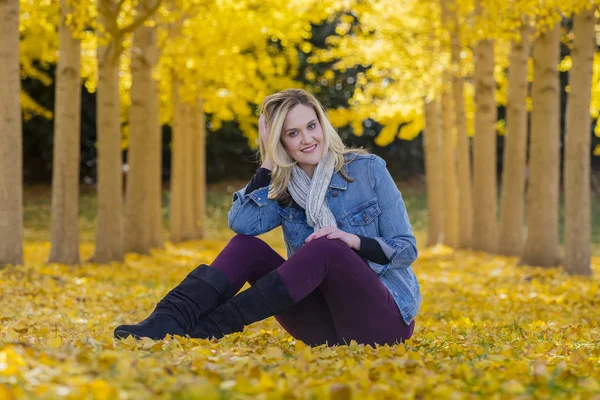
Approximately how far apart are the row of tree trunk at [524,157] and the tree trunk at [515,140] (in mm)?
16

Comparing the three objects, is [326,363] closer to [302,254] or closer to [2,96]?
[302,254]

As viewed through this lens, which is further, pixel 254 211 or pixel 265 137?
pixel 265 137

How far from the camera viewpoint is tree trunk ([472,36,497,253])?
13680mm

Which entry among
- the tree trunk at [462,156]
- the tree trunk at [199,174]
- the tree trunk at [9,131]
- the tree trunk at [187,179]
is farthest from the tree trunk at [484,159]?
the tree trunk at [9,131]

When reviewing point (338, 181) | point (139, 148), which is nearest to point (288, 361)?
point (338, 181)

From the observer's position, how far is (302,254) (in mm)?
3783

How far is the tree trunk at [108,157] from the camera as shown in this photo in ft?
35.2

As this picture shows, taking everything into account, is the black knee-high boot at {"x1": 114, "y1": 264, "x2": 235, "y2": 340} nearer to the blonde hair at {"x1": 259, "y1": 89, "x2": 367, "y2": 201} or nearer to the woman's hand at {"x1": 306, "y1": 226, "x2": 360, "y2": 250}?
the woman's hand at {"x1": 306, "y1": 226, "x2": 360, "y2": 250}

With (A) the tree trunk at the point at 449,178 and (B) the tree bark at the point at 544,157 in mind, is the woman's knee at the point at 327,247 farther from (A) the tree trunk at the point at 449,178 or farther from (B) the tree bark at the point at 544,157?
(A) the tree trunk at the point at 449,178

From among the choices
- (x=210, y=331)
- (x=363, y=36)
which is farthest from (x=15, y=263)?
(x=363, y=36)

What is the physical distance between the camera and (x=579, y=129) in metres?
9.73

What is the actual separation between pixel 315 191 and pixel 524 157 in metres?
9.54

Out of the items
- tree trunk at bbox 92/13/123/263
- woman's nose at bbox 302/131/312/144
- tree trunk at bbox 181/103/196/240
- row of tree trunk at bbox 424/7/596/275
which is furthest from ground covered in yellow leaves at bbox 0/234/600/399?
tree trunk at bbox 181/103/196/240

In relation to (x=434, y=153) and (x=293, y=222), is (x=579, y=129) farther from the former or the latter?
(x=434, y=153)
